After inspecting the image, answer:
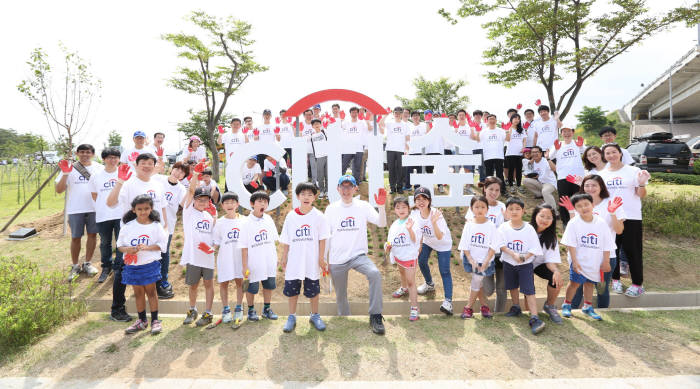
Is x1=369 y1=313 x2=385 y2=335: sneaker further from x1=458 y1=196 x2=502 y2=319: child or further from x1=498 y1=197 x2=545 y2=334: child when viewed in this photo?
x1=498 y1=197 x2=545 y2=334: child

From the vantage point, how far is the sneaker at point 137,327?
4.09m

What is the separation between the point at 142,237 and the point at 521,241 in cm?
465

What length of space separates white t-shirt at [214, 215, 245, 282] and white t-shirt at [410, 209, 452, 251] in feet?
7.96

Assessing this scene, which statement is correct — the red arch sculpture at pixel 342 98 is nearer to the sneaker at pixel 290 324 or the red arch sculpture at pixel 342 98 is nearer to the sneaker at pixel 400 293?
the sneaker at pixel 400 293

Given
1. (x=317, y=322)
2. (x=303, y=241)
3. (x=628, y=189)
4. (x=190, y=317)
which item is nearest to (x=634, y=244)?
(x=628, y=189)

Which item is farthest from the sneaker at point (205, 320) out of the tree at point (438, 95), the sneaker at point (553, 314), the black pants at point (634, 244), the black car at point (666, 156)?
the tree at point (438, 95)

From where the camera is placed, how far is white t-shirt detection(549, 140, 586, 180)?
6637 millimetres

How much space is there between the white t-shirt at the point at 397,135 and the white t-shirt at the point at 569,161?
3389 millimetres

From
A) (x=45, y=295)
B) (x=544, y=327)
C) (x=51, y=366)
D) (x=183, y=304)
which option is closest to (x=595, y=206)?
(x=544, y=327)

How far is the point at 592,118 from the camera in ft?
140

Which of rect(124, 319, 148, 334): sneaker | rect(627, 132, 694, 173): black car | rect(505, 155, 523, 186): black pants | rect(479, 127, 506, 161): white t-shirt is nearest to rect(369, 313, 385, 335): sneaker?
rect(124, 319, 148, 334): sneaker

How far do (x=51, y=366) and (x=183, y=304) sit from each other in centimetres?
187

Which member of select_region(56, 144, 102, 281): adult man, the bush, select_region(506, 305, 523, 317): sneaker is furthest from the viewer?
select_region(56, 144, 102, 281): adult man

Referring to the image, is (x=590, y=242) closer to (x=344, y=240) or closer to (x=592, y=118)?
(x=344, y=240)
